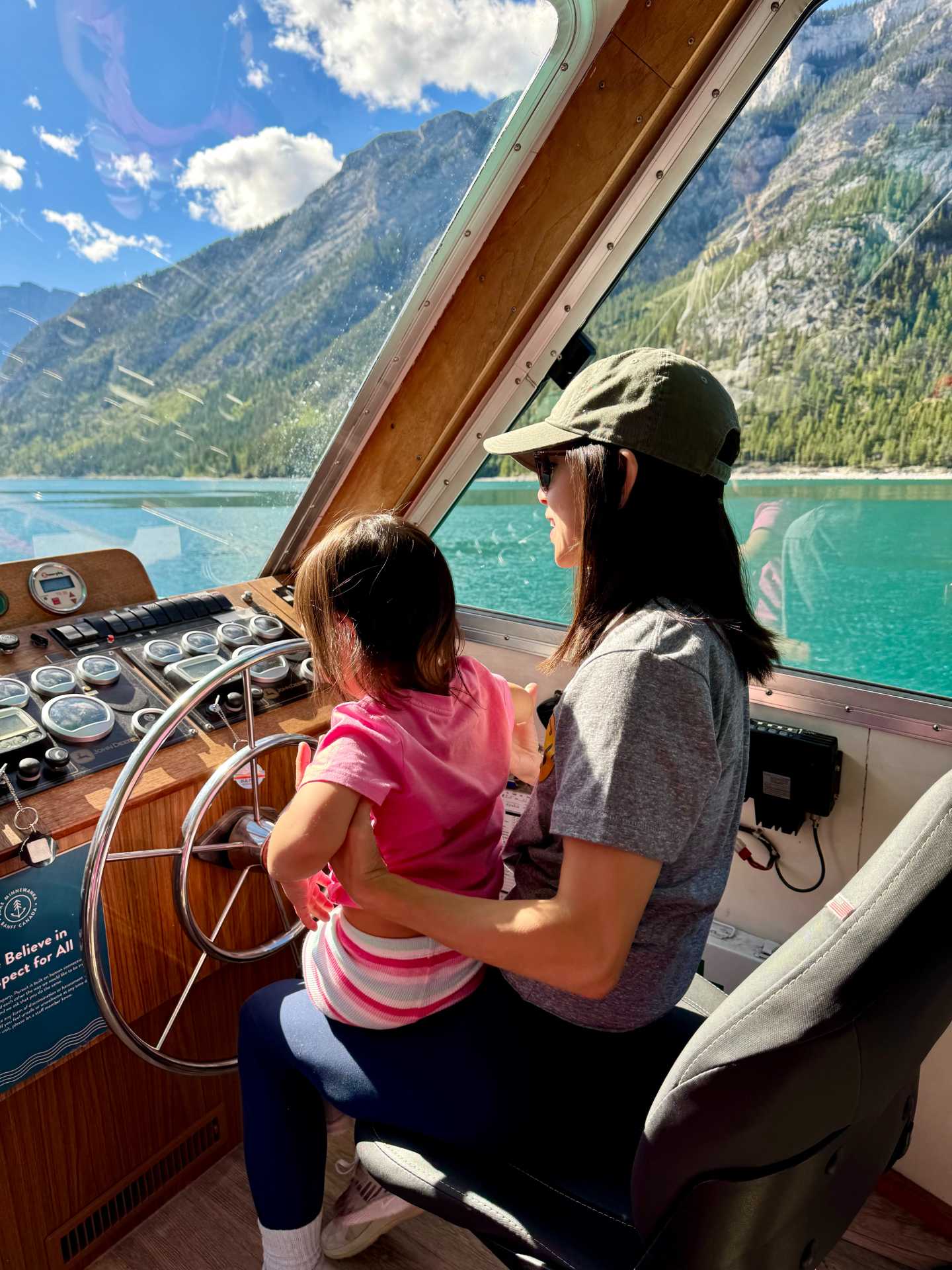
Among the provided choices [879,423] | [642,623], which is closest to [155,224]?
[642,623]

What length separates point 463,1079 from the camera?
0.93 meters

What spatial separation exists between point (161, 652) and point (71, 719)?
287mm

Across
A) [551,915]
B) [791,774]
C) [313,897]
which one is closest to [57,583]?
[313,897]

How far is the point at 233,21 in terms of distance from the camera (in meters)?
1.30

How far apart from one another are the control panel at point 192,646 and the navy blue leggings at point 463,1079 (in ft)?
2.10

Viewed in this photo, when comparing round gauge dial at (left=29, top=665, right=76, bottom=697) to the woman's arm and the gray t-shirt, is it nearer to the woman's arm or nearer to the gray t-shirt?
the woman's arm

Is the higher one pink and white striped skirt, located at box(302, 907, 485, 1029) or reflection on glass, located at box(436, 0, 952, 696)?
reflection on glass, located at box(436, 0, 952, 696)

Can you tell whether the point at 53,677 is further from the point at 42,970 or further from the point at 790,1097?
the point at 790,1097

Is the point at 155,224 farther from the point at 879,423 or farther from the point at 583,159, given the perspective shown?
the point at 879,423

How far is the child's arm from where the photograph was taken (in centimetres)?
127

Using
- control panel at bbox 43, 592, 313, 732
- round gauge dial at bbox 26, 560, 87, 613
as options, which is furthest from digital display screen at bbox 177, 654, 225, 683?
round gauge dial at bbox 26, 560, 87, 613

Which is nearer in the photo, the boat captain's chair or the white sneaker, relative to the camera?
the boat captain's chair

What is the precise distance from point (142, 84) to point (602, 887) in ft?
4.45

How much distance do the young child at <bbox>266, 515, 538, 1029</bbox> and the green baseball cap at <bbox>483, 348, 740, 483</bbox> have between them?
9.8 inches
